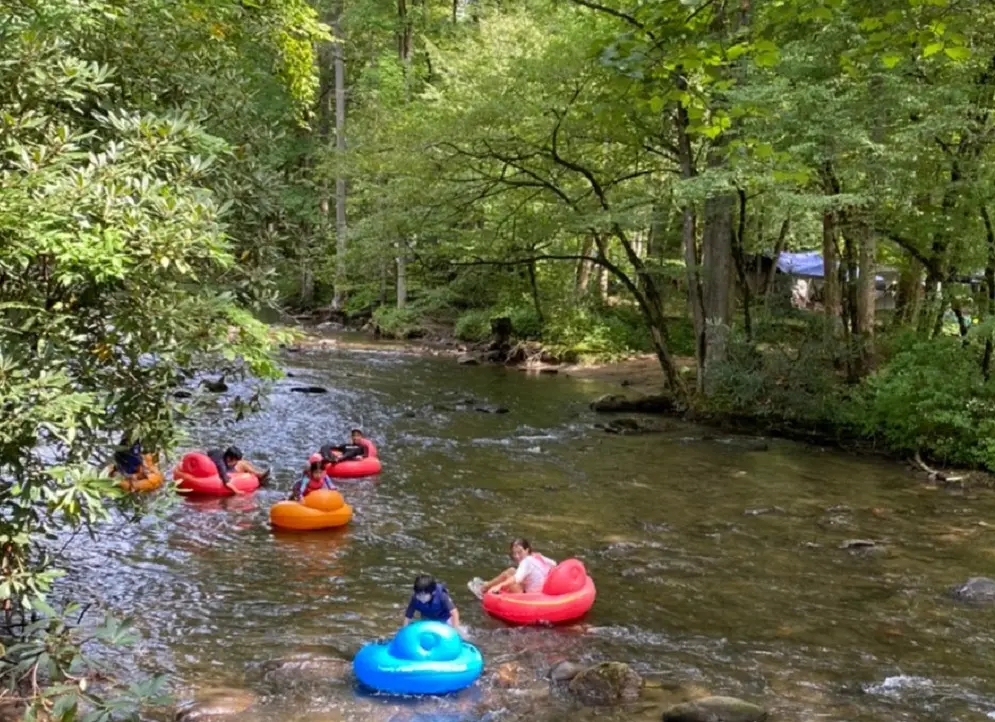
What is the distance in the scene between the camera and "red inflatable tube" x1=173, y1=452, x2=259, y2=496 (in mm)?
12188

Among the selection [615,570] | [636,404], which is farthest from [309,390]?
[615,570]

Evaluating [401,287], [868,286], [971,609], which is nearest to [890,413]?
[868,286]

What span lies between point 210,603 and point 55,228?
5069 millimetres

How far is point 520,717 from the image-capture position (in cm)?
653

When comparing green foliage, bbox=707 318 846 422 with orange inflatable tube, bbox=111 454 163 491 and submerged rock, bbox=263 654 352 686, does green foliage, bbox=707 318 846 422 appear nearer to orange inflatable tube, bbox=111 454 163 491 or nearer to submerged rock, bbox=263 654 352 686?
orange inflatable tube, bbox=111 454 163 491

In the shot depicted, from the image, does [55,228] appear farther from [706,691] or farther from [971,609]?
[971,609]

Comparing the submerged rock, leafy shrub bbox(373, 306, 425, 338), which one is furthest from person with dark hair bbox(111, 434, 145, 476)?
leafy shrub bbox(373, 306, 425, 338)

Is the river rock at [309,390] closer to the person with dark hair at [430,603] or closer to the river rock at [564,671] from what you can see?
the person with dark hair at [430,603]

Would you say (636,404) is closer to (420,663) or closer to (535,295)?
(535,295)

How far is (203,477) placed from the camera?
12250 mm

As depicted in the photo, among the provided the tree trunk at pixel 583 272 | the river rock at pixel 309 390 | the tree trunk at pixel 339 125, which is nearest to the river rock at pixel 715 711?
the river rock at pixel 309 390

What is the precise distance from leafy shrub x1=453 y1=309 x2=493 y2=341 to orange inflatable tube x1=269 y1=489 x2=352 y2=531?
765 inches

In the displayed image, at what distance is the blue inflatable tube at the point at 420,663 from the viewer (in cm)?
A: 677

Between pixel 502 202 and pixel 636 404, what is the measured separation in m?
5.27
